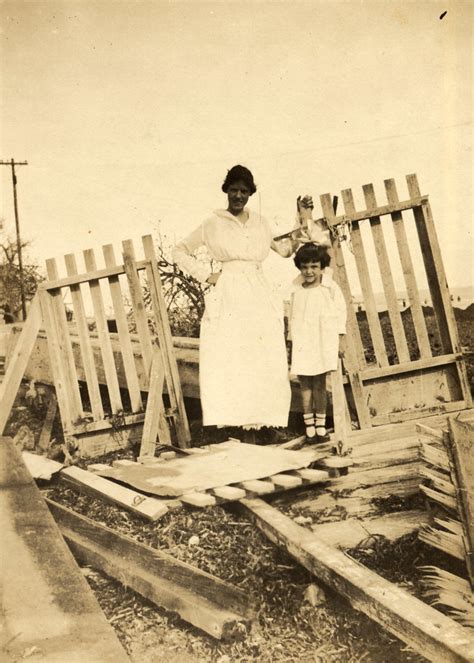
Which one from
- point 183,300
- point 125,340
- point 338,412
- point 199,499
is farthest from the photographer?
point 183,300

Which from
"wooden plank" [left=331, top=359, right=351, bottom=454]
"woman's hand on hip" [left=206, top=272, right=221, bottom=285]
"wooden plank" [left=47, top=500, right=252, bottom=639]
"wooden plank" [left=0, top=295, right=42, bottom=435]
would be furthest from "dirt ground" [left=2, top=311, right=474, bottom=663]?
"wooden plank" [left=0, top=295, right=42, bottom=435]

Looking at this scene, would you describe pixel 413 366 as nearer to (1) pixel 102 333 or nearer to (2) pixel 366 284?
(2) pixel 366 284

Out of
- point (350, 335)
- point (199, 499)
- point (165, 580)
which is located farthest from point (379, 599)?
point (350, 335)

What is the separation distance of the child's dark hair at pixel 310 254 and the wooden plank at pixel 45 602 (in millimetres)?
2783

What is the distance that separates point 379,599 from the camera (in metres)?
2.36

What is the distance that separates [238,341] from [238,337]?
34 mm

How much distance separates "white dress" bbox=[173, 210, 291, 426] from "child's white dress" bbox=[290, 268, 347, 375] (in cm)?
27

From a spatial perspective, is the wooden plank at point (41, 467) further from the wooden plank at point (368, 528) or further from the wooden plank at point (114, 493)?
the wooden plank at point (368, 528)

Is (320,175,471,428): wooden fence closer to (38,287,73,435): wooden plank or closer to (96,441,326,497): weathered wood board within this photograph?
(96,441,326,497): weathered wood board

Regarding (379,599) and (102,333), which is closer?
(379,599)

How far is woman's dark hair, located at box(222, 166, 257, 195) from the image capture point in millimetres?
4914

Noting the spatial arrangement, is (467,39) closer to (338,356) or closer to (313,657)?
(338,356)

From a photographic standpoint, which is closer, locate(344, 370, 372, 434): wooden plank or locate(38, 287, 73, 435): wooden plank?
locate(344, 370, 372, 434): wooden plank

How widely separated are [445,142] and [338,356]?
7.28ft
